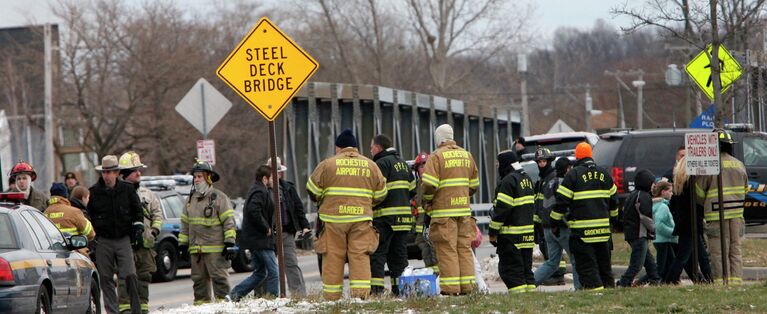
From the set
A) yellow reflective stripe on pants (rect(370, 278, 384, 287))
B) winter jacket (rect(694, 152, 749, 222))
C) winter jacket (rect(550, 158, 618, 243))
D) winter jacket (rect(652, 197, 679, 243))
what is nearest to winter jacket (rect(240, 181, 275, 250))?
yellow reflective stripe on pants (rect(370, 278, 384, 287))

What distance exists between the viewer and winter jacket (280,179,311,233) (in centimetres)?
1623

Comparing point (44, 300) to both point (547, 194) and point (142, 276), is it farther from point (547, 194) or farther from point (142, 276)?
point (547, 194)

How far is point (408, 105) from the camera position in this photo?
40500 mm

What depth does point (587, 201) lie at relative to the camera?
14414 mm

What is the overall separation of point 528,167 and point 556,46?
351 ft

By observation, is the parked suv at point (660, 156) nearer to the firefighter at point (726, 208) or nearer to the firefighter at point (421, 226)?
the firefighter at point (421, 226)

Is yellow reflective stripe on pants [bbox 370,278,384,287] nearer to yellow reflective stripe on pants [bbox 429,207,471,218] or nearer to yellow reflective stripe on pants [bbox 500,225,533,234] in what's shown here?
yellow reflective stripe on pants [bbox 429,207,471,218]

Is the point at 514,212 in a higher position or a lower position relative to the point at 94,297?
higher

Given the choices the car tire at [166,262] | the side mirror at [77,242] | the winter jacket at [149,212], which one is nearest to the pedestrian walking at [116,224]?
the winter jacket at [149,212]

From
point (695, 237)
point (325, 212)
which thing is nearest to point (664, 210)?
point (695, 237)

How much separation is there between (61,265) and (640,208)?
22.1ft

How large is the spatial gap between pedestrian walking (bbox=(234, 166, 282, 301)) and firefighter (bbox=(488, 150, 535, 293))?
268 centimetres

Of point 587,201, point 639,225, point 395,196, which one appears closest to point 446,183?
point 395,196

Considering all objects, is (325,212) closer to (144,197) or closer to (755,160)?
(144,197)
